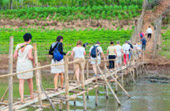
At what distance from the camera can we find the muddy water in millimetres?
14008

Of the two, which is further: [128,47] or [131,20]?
[131,20]

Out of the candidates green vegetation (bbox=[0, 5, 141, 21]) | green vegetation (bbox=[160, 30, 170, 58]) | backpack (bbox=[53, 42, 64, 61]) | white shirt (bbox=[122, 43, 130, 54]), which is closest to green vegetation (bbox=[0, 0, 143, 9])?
green vegetation (bbox=[0, 5, 141, 21])

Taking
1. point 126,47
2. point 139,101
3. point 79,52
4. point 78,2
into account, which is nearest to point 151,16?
point 126,47

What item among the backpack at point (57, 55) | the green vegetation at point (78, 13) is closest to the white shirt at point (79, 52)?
the backpack at point (57, 55)

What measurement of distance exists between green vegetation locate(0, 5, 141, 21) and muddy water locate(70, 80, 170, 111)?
2635cm

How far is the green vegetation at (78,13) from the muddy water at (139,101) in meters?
Answer: 26.4

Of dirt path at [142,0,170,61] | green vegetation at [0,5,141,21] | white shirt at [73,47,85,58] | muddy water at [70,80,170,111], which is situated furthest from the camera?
green vegetation at [0,5,141,21]

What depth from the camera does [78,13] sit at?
4978cm

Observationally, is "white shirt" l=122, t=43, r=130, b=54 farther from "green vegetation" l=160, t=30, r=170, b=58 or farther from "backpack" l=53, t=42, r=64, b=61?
"backpack" l=53, t=42, r=64, b=61

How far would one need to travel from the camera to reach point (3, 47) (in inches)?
1132

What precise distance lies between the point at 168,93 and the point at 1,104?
1038 cm

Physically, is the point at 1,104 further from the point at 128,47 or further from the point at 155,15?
the point at 155,15

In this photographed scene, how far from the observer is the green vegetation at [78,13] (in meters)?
46.7

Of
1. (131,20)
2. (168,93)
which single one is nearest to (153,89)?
(168,93)
